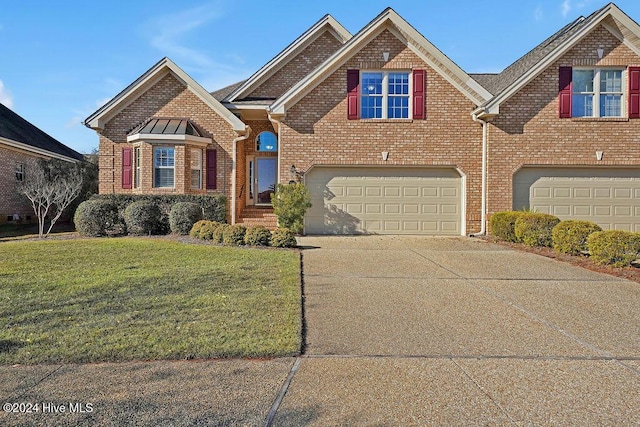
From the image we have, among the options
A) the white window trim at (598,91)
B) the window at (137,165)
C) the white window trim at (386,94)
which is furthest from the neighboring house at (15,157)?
the white window trim at (598,91)

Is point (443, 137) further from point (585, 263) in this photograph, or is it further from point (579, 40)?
point (585, 263)

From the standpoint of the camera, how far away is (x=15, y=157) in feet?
64.4

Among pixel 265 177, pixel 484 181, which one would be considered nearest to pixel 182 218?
pixel 265 177

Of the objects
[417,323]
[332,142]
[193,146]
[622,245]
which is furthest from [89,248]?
[622,245]

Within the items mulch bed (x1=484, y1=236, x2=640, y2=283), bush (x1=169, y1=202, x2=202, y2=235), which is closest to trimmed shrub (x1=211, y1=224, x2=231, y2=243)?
bush (x1=169, y1=202, x2=202, y2=235)

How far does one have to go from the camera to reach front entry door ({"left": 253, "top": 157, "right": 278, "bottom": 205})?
59.1 ft

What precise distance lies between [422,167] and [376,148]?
1.71 m

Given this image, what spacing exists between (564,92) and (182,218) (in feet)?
42.4

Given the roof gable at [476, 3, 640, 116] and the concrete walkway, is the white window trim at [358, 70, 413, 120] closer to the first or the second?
the roof gable at [476, 3, 640, 116]

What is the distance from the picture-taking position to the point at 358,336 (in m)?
4.90

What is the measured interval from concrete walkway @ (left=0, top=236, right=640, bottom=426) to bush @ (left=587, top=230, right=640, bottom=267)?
8.26 feet

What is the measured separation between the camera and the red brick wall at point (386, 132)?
14758 mm

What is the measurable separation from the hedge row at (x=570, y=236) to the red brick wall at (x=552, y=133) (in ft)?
6.14

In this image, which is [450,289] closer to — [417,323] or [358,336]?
[417,323]
